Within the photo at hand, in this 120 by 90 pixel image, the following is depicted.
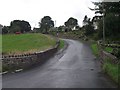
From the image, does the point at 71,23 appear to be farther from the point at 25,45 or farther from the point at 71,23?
the point at 25,45

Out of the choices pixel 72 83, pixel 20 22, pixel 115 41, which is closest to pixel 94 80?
pixel 72 83

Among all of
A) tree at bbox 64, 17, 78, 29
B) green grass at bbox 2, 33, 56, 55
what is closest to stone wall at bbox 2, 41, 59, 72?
green grass at bbox 2, 33, 56, 55

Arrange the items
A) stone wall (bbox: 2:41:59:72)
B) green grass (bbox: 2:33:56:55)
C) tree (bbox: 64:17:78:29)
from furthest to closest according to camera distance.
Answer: tree (bbox: 64:17:78:29) → green grass (bbox: 2:33:56:55) → stone wall (bbox: 2:41:59:72)

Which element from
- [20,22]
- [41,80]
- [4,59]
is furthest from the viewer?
[20,22]


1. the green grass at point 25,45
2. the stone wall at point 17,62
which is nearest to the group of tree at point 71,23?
the green grass at point 25,45

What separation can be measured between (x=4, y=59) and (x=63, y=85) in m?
9.45

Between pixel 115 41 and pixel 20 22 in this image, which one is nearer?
pixel 115 41

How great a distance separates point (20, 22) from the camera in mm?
145750

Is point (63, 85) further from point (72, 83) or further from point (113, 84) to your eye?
point (113, 84)

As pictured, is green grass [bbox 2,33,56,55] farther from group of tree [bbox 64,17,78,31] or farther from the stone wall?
group of tree [bbox 64,17,78,31]

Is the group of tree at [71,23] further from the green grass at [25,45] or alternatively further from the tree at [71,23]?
the green grass at [25,45]

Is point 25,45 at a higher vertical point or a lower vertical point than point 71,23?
lower

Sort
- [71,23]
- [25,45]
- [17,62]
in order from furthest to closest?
[71,23] → [25,45] → [17,62]

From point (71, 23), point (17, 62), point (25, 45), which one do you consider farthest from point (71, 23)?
point (17, 62)
